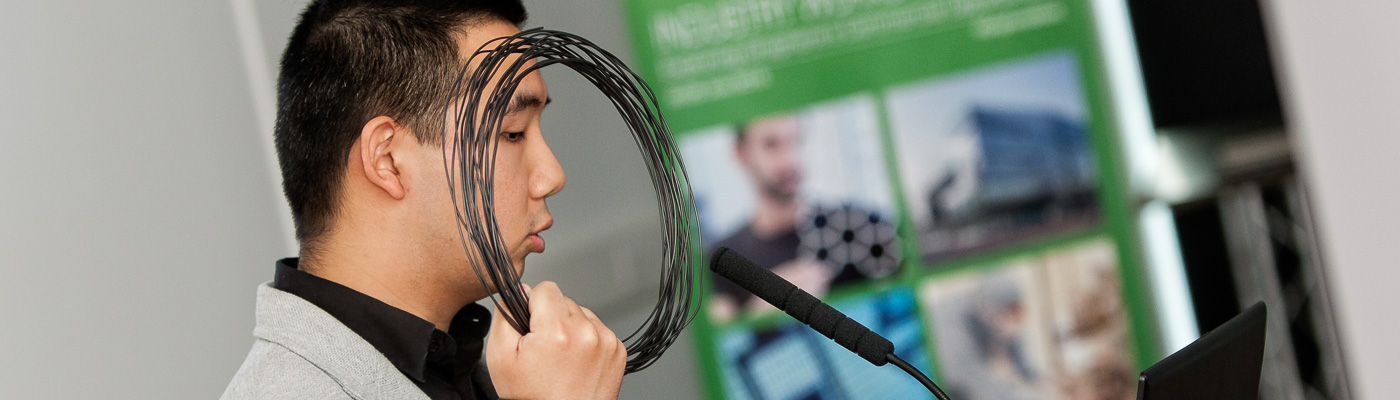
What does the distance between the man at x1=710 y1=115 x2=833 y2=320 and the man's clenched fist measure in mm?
2294

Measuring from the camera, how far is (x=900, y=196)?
3555mm

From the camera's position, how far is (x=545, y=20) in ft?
11.4

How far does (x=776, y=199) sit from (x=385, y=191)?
7.46ft

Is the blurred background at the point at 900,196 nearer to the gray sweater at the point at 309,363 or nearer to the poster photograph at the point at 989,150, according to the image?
the poster photograph at the point at 989,150

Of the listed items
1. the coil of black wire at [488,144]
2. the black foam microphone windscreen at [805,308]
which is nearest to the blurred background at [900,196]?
the coil of black wire at [488,144]

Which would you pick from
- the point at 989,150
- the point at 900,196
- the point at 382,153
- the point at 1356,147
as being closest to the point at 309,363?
the point at 382,153

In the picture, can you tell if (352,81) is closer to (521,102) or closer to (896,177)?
(521,102)

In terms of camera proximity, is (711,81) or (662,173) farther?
(711,81)

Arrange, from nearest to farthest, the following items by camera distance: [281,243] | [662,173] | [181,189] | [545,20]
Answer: [662,173] < [181,189] < [281,243] < [545,20]

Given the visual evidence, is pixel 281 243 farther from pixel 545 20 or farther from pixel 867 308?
pixel 867 308

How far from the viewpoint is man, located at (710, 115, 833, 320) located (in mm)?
3531

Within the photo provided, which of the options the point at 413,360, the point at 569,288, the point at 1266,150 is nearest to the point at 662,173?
the point at 413,360

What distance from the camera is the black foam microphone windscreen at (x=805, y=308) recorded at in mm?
1227

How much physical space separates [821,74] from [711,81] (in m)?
0.39
